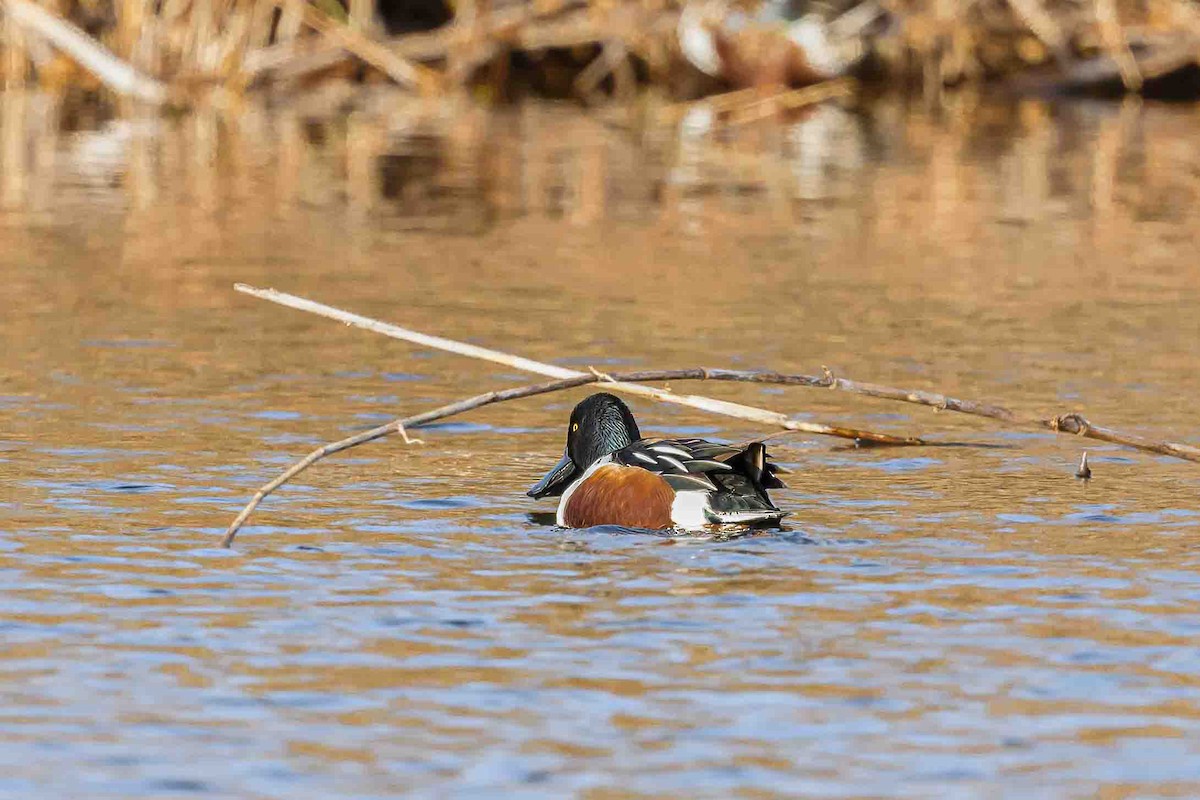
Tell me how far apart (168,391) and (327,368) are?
1.04m

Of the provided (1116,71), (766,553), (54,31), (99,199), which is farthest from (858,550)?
(1116,71)

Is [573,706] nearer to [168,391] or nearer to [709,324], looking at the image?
[168,391]

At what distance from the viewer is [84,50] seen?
83.2ft

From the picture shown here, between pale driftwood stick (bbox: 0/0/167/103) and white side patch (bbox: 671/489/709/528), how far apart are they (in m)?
19.3

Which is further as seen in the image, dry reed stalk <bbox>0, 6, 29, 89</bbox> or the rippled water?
dry reed stalk <bbox>0, 6, 29, 89</bbox>

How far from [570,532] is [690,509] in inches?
17.8

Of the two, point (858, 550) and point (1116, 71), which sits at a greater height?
point (1116, 71)

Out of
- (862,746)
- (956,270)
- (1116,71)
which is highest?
(1116,71)

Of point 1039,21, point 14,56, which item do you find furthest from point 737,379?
point 1039,21

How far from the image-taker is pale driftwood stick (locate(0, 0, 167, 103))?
2505 cm

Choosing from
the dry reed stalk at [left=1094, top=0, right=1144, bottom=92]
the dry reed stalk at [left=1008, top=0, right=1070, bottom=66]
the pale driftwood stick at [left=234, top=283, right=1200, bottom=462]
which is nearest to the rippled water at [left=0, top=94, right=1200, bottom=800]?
the pale driftwood stick at [left=234, top=283, right=1200, bottom=462]

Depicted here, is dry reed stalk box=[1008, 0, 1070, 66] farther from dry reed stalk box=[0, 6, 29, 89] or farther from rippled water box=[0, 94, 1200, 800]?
dry reed stalk box=[0, 6, 29, 89]

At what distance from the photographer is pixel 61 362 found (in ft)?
35.6

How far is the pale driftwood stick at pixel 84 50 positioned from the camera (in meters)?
25.0
